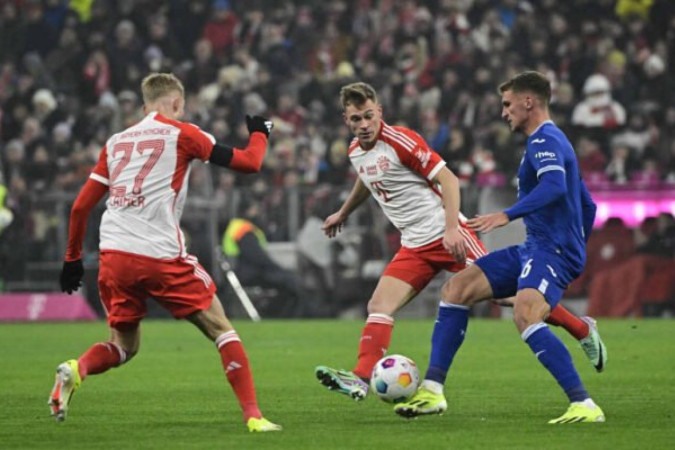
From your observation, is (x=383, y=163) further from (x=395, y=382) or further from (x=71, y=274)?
(x=71, y=274)

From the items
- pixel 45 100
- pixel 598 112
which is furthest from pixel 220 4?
pixel 598 112

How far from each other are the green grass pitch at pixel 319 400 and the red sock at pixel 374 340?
317 mm

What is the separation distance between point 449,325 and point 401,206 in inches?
52.5

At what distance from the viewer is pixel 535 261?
896cm

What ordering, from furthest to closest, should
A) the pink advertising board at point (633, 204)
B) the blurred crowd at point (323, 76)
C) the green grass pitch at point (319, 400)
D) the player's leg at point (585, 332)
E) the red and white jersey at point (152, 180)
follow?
the blurred crowd at point (323, 76) < the pink advertising board at point (633, 204) < the player's leg at point (585, 332) < the red and white jersey at point (152, 180) < the green grass pitch at point (319, 400)

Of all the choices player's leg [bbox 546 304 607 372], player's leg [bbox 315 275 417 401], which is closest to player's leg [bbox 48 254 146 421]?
player's leg [bbox 315 275 417 401]

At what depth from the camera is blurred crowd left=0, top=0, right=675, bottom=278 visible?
2327cm

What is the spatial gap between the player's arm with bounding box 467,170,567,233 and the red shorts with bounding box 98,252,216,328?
5.25 feet

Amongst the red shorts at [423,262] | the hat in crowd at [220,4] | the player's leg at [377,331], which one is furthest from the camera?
the hat in crowd at [220,4]

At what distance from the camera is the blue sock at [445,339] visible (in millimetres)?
9328

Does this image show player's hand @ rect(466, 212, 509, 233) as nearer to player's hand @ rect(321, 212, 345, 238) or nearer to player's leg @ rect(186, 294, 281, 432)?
player's leg @ rect(186, 294, 281, 432)

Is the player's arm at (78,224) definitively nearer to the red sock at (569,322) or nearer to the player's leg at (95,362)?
the player's leg at (95,362)

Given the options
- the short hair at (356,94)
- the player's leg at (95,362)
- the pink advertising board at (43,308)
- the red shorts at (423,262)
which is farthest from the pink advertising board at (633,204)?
the player's leg at (95,362)

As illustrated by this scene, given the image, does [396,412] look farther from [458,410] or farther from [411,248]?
[411,248]
